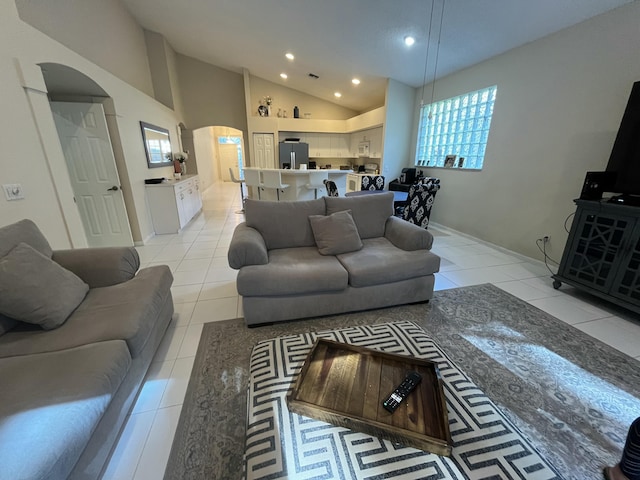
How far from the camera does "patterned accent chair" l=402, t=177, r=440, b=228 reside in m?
3.94

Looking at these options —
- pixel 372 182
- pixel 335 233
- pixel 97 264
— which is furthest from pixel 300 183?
pixel 97 264

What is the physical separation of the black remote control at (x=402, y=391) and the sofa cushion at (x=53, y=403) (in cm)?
112

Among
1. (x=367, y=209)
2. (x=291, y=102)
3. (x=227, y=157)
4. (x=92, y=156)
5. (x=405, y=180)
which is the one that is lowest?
(x=367, y=209)

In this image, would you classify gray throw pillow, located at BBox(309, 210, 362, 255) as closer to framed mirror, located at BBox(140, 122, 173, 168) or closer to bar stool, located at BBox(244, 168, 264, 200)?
bar stool, located at BBox(244, 168, 264, 200)

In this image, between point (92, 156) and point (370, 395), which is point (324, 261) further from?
point (92, 156)

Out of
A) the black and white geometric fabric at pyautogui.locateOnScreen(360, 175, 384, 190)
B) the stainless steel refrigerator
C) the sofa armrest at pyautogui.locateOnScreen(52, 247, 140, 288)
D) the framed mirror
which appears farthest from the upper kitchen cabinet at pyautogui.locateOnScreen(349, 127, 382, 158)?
the sofa armrest at pyautogui.locateOnScreen(52, 247, 140, 288)

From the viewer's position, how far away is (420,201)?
4.00m

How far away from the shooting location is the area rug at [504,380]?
1.26m

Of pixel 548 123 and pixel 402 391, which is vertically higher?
pixel 548 123

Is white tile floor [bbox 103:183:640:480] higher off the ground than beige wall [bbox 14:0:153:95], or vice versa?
beige wall [bbox 14:0:153:95]

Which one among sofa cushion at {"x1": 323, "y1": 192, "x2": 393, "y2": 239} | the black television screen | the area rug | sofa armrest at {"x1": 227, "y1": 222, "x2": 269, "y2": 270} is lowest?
the area rug

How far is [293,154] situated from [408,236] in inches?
234

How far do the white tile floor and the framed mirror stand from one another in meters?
1.54

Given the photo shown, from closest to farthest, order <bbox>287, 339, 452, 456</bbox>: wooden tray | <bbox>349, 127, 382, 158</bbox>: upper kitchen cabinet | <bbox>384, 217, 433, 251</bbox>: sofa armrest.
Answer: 1. <bbox>287, 339, 452, 456</bbox>: wooden tray
2. <bbox>384, 217, 433, 251</bbox>: sofa armrest
3. <bbox>349, 127, 382, 158</bbox>: upper kitchen cabinet
